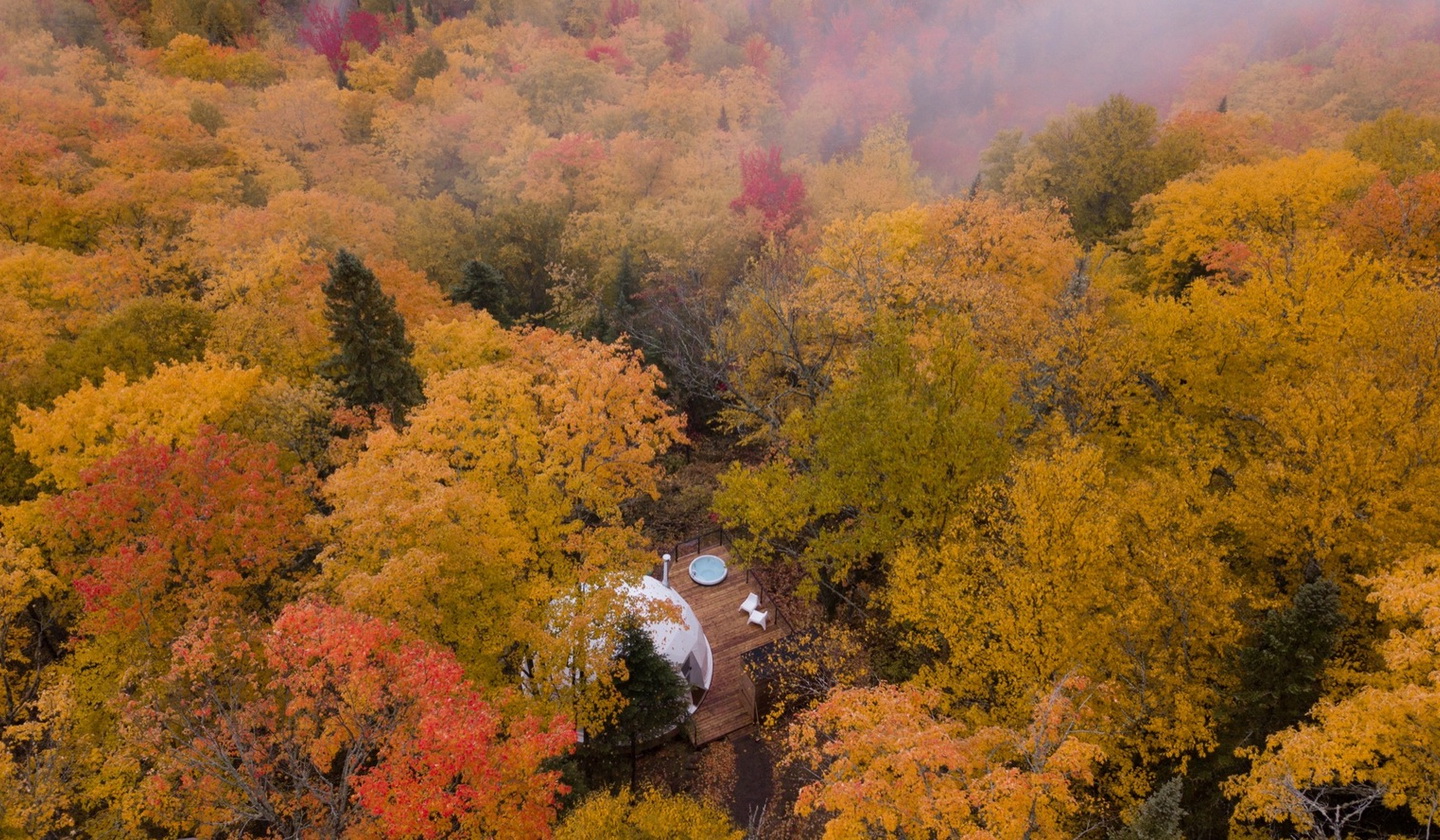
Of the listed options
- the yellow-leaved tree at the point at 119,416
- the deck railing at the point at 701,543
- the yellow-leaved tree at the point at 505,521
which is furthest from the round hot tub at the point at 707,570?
the yellow-leaved tree at the point at 119,416

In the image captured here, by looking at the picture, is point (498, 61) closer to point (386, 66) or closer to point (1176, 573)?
point (386, 66)

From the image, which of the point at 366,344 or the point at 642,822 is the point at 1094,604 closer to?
the point at 642,822

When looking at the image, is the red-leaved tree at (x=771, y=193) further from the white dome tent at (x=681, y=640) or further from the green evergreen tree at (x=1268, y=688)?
the green evergreen tree at (x=1268, y=688)

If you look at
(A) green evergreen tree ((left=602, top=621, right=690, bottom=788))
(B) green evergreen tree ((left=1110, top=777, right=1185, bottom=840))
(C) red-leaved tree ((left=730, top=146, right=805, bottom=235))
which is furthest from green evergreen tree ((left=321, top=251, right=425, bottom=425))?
(B) green evergreen tree ((left=1110, top=777, right=1185, bottom=840))

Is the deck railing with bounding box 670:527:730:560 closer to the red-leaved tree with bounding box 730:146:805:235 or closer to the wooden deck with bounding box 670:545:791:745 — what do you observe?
the wooden deck with bounding box 670:545:791:745

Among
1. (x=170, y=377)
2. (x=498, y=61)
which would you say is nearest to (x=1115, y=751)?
(x=170, y=377)

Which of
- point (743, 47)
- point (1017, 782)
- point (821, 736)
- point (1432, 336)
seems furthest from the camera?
point (743, 47)
